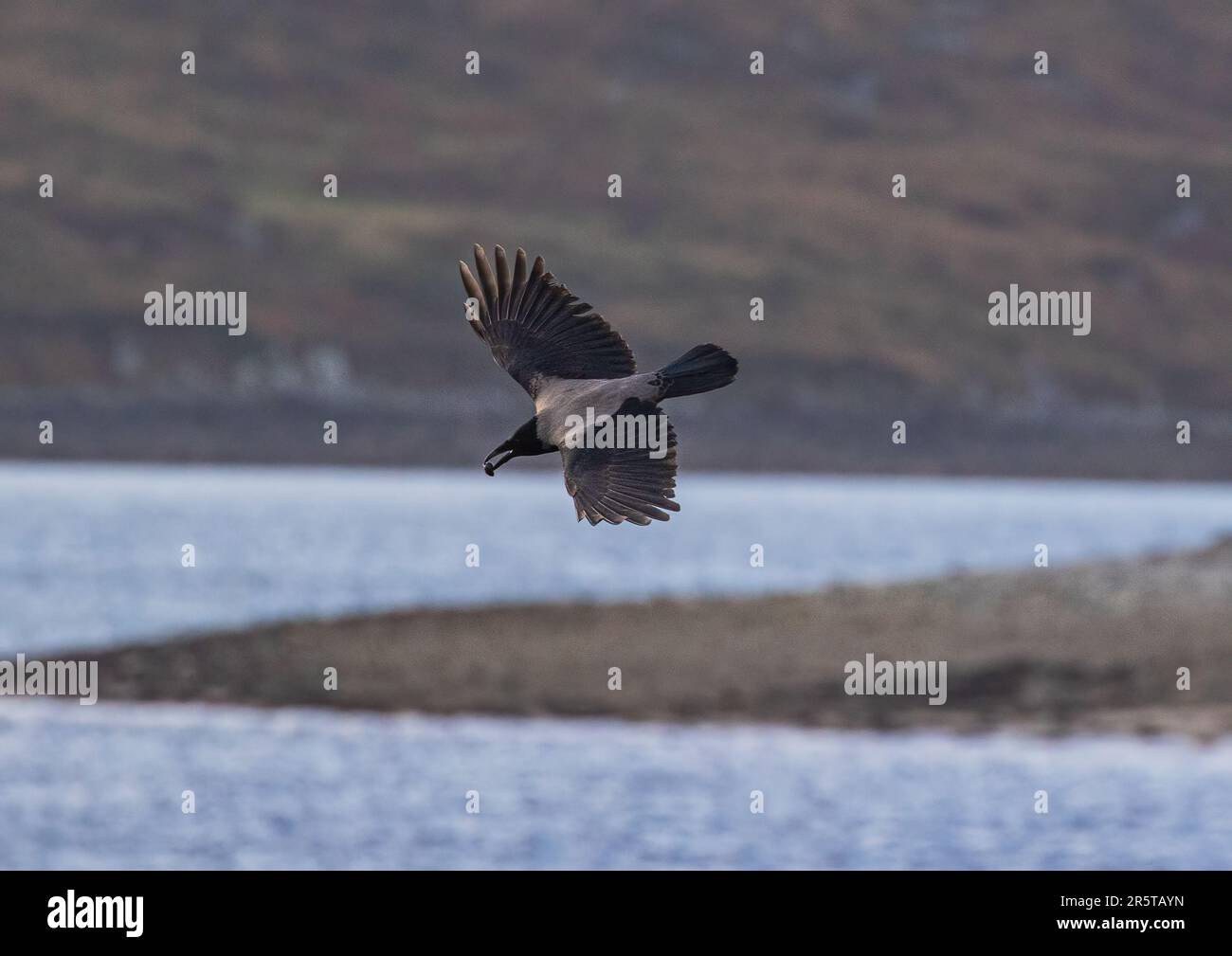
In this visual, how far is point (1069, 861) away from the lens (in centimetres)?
3544

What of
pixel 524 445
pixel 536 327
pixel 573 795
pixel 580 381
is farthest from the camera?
pixel 573 795

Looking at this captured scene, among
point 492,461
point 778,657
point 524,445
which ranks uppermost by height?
point 778,657

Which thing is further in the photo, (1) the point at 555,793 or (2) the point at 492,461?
(1) the point at 555,793

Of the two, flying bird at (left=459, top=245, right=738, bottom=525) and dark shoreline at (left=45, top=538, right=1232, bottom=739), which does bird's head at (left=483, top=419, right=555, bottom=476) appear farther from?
dark shoreline at (left=45, top=538, right=1232, bottom=739)

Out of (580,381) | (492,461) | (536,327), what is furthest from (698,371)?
(536,327)

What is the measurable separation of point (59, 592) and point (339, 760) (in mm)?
45817

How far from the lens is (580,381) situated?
1116 cm

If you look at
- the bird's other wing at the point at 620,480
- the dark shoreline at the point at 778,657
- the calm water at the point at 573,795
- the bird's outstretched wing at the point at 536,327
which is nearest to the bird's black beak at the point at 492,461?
the bird's other wing at the point at 620,480

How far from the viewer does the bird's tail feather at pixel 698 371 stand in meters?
10.5

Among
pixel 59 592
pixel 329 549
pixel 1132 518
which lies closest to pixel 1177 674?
pixel 59 592

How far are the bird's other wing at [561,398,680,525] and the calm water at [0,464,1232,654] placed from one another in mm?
52999

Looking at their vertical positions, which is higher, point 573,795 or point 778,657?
point 778,657

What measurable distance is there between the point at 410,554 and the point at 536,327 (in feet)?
359

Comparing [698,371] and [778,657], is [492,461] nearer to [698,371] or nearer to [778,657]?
[698,371]
